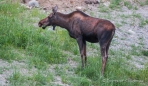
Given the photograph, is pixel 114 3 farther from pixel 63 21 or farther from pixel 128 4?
pixel 63 21

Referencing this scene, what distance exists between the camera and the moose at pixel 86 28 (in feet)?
32.3

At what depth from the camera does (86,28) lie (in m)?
10.2

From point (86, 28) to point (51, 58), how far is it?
4.31 feet

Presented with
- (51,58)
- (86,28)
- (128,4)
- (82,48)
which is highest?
(86,28)

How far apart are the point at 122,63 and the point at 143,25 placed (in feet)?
14.9

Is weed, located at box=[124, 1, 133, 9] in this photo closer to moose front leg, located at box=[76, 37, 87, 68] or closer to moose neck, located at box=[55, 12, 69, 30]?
moose neck, located at box=[55, 12, 69, 30]

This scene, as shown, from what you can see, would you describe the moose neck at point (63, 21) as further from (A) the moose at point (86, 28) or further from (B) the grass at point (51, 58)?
(B) the grass at point (51, 58)

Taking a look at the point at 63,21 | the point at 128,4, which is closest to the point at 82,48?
the point at 63,21

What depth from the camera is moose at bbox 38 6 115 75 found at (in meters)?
9.86

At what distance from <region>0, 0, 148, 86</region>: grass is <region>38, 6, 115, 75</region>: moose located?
44cm

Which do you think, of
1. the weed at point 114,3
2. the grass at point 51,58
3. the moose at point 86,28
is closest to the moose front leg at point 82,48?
the moose at point 86,28

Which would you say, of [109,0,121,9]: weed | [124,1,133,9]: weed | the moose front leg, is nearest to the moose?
the moose front leg

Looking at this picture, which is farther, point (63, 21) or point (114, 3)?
point (114, 3)

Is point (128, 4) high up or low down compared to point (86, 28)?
down
